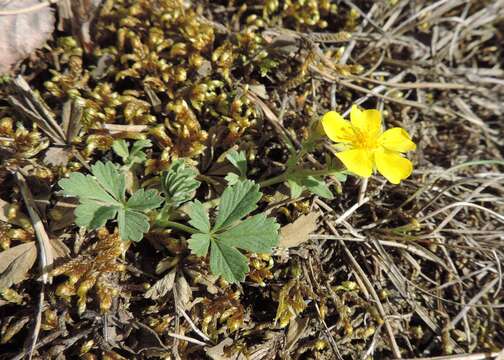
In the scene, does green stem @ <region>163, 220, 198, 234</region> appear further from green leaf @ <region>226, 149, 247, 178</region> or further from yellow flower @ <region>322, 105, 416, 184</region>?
yellow flower @ <region>322, 105, 416, 184</region>

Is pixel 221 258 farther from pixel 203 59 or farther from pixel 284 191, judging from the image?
pixel 203 59

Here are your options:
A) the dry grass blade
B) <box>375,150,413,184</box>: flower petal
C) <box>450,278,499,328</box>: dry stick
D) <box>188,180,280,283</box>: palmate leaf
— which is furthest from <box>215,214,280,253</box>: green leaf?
<box>450,278,499,328</box>: dry stick

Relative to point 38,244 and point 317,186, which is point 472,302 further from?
point 38,244

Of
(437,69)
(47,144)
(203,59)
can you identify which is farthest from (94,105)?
(437,69)

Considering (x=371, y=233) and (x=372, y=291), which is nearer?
(x=372, y=291)

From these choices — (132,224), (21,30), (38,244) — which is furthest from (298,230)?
(21,30)

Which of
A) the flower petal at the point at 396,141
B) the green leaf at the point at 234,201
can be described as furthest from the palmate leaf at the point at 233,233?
the flower petal at the point at 396,141
